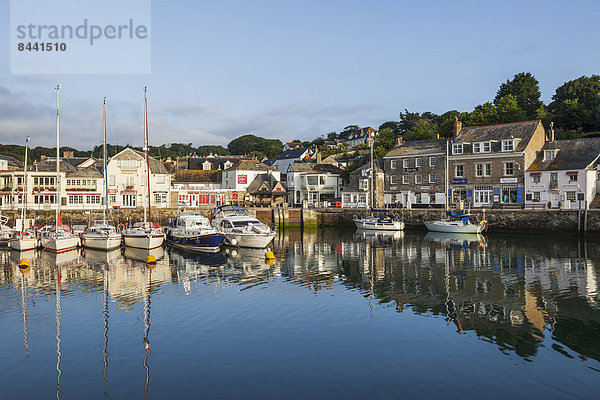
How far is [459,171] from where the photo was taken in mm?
65000

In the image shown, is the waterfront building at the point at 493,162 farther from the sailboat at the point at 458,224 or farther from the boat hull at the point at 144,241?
the boat hull at the point at 144,241

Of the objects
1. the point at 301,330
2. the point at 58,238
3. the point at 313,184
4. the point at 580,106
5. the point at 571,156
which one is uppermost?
the point at 580,106

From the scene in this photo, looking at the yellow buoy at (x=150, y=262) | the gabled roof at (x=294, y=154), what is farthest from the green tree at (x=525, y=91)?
the yellow buoy at (x=150, y=262)

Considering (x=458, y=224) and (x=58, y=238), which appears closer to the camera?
(x=58, y=238)

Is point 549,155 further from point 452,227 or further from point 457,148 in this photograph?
point 452,227

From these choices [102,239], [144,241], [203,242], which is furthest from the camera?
[102,239]

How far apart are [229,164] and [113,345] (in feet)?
274

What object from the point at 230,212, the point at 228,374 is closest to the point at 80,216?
the point at 230,212

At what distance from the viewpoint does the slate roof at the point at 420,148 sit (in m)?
67.8

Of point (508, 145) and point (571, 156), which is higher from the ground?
point (508, 145)

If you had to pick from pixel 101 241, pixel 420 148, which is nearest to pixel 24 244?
pixel 101 241

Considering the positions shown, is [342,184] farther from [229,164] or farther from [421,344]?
[421,344]

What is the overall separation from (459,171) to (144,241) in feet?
141

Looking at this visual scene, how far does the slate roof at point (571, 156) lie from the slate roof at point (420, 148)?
12.6 metres
